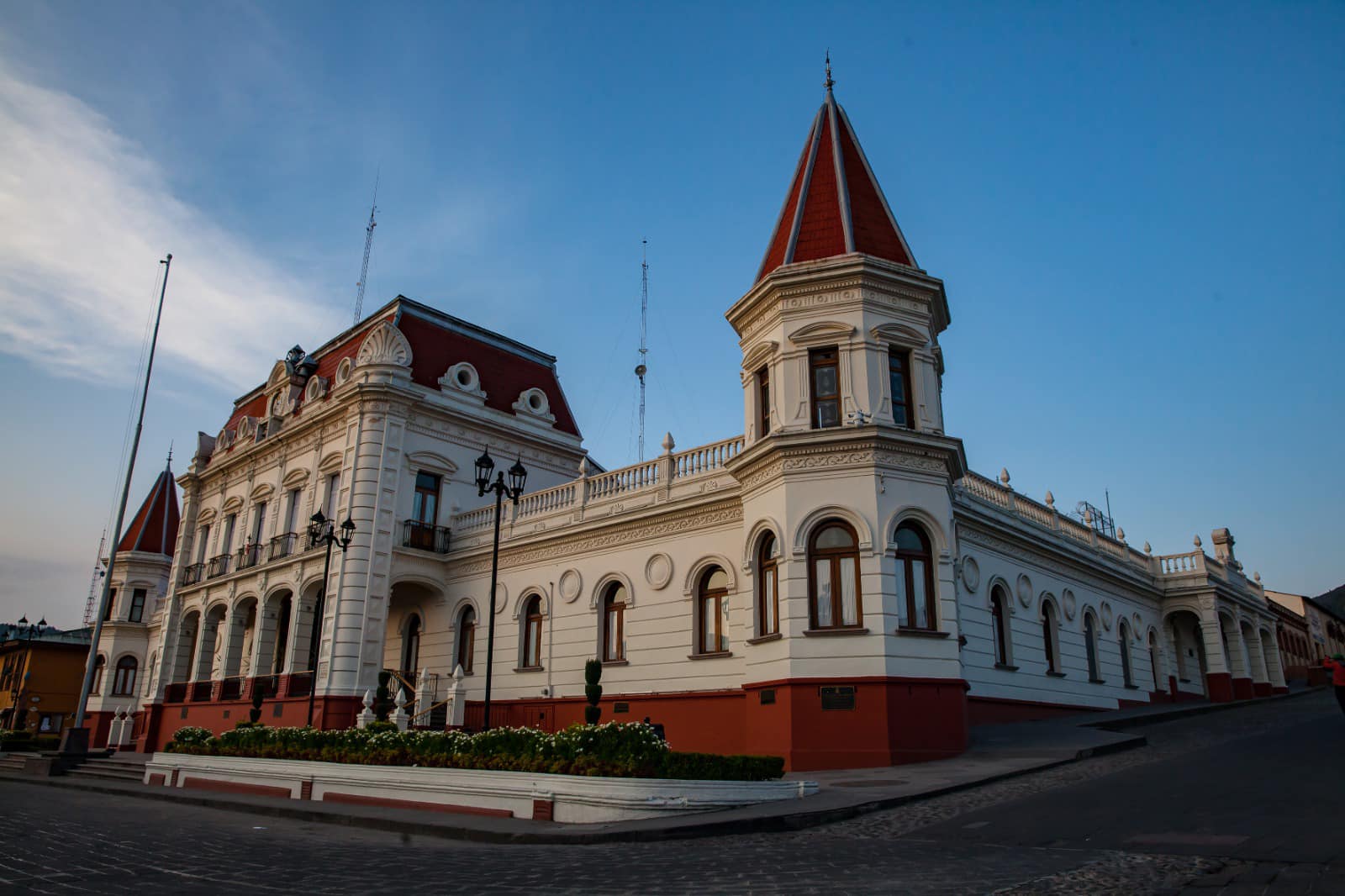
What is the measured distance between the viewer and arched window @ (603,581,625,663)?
24.4 m

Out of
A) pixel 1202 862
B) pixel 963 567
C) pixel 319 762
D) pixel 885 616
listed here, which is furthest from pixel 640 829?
pixel 963 567

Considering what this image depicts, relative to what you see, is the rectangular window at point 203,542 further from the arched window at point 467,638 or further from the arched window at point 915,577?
the arched window at point 915,577

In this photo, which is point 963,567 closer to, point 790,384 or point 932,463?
point 932,463

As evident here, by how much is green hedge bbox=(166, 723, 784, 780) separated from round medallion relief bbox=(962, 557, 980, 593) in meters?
9.77

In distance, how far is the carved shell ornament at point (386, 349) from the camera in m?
30.6

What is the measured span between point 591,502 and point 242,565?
17.2 meters

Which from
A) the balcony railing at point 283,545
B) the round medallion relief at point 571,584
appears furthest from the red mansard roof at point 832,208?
the balcony railing at point 283,545

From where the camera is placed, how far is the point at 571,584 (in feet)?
85.3

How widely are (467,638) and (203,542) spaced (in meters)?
18.2

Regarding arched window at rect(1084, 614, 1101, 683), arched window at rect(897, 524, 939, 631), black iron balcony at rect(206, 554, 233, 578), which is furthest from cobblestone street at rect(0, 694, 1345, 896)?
black iron balcony at rect(206, 554, 233, 578)

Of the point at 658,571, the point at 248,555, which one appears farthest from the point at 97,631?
the point at 658,571

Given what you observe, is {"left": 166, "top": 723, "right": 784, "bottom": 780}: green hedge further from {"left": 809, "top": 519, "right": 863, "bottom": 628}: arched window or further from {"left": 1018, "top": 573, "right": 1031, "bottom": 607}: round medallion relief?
{"left": 1018, "top": 573, "right": 1031, "bottom": 607}: round medallion relief

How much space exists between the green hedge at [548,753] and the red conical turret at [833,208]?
11783 mm

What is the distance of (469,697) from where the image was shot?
27812 millimetres
